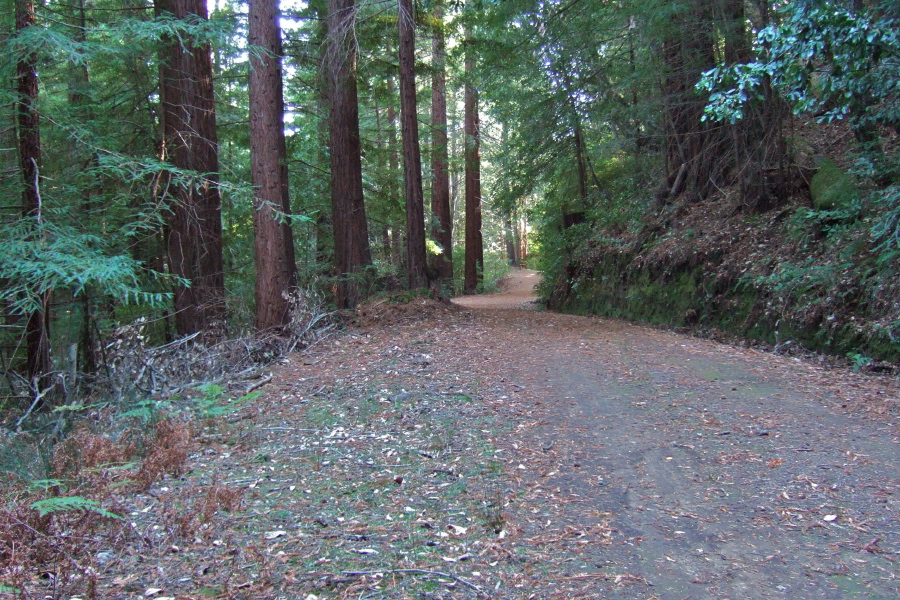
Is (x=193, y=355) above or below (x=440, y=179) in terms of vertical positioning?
below

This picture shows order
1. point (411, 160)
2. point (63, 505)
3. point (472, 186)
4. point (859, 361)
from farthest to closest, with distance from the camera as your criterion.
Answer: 1. point (472, 186)
2. point (411, 160)
3. point (859, 361)
4. point (63, 505)

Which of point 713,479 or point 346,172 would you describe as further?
point 346,172

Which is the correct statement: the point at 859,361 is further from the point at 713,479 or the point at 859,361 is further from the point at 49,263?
the point at 49,263

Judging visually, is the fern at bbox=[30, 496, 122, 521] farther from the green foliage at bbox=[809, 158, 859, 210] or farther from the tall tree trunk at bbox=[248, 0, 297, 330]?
the green foliage at bbox=[809, 158, 859, 210]

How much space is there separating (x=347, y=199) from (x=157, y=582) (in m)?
10.4

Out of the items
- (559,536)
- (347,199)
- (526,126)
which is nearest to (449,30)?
(526,126)

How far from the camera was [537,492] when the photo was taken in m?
4.16

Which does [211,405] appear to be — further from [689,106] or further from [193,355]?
[689,106]

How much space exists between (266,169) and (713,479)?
24.8 ft

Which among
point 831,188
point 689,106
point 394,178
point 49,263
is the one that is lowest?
point 49,263

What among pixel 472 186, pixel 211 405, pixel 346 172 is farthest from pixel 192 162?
pixel 472 186

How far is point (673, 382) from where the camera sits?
7.01 m

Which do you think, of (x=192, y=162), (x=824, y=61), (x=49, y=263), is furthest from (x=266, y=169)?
(x=824, y=61)

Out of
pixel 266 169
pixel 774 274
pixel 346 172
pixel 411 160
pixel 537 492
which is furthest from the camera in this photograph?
pixel 411 160
